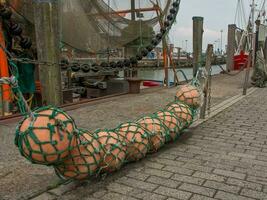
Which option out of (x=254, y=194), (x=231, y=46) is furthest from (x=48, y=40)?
(x=231, y=46)

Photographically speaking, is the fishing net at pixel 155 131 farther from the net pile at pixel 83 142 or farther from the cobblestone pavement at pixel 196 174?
the cobblestone pavement at pixel 196 174

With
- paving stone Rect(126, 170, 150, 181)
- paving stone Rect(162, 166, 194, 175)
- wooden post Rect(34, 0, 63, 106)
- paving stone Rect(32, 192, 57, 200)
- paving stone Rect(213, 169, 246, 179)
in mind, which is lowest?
paving stone Rect(213, 169, 246, 179)

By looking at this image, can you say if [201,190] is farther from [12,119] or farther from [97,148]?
[12,119]

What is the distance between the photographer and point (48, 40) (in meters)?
5.45

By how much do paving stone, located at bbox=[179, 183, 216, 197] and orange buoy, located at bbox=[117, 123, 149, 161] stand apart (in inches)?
29.1

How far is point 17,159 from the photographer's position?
4.00 metres

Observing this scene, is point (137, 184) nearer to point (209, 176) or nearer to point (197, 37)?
point (209, 176)

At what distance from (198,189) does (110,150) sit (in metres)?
0.94

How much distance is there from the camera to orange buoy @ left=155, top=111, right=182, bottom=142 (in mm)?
4602

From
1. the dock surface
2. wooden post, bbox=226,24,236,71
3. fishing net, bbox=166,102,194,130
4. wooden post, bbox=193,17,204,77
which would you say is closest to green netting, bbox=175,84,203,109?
fishing net, bbox=166,102,194,130

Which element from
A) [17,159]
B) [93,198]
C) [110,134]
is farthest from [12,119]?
[93,198]

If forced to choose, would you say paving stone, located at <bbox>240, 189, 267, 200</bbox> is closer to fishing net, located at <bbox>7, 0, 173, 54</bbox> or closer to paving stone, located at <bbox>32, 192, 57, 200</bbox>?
paving stone, located at <bbox>32, 192, 57, 200</bbox>

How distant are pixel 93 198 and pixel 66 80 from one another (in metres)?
7.57

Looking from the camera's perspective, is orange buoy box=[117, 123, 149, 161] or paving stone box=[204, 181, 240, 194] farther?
orange buoy box=[117, 123, 149, 161]
